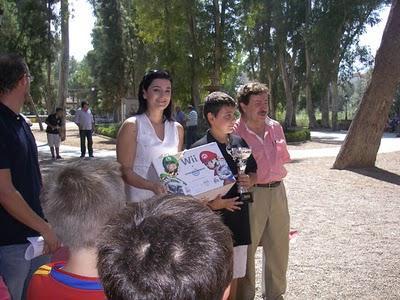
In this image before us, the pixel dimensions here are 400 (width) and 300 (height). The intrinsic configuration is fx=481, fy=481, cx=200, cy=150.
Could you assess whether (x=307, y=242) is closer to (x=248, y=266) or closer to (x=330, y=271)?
(x=330, y=271)

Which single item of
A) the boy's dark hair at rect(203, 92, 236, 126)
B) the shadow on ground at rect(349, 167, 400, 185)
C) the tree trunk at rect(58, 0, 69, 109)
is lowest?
the shadow on ground at rect(349, 167, 400, 185)

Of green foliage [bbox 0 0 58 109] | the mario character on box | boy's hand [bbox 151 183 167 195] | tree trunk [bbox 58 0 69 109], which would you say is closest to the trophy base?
the mario character on box

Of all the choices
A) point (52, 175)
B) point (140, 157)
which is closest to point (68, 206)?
point (52, 175)

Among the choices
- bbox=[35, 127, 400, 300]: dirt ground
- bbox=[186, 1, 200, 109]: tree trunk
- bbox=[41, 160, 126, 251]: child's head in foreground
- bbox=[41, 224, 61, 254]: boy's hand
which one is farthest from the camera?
bbox=[186, 1, 200, 109]: tree trunk

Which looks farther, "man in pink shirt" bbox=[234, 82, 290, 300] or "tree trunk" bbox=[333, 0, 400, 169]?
"tree trunk" bbox=[333, 0, 400, 169]

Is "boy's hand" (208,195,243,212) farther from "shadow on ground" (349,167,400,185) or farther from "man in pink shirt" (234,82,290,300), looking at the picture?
"shadow on ground" (349,167,400,185)

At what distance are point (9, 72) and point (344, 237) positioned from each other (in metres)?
4.90

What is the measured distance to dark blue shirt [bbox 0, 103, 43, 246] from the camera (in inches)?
97.3

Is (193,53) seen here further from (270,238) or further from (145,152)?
(145,152)

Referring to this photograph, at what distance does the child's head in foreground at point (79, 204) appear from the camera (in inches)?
74.0

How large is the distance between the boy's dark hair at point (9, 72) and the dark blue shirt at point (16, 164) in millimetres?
102

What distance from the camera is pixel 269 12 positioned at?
111ft

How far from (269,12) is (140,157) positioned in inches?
1271

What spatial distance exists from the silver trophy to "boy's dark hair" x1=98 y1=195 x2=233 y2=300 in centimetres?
231
